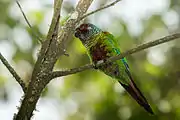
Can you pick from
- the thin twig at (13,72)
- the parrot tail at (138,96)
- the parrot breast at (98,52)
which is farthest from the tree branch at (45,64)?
the parrot breast at (98,52)

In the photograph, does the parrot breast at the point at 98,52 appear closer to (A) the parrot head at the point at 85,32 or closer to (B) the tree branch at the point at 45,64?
(A) the parrot head at the point at 85,32

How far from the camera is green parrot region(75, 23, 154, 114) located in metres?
2.80

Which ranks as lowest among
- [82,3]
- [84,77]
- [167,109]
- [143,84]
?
[167,109]

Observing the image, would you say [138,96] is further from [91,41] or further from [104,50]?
[91,41]

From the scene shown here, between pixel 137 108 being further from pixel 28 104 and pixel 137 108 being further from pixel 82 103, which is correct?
pixel 28 104

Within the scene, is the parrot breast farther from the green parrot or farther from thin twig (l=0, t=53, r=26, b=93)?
thin twig (l=0, t=53, r=26, b=93)

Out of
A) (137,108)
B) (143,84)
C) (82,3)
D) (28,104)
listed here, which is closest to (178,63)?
(143,84)

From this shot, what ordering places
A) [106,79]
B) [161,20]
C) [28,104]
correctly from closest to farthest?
1. [28,104]
2. [106,79]
3. [161,20]

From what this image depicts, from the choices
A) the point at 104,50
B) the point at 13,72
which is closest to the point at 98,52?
the point at 104,50

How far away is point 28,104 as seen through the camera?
1.81m

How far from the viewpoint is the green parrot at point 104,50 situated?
9.18 feet

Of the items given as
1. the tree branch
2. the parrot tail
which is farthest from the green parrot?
the tree branch

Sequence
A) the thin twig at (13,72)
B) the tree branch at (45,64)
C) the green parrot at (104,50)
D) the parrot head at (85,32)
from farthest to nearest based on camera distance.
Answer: the parrot head at (85,32) < the green parrot at (104,50) < the thin twig at (13,72) < the tree branch at (45,64)

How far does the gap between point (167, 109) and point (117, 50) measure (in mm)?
1142
